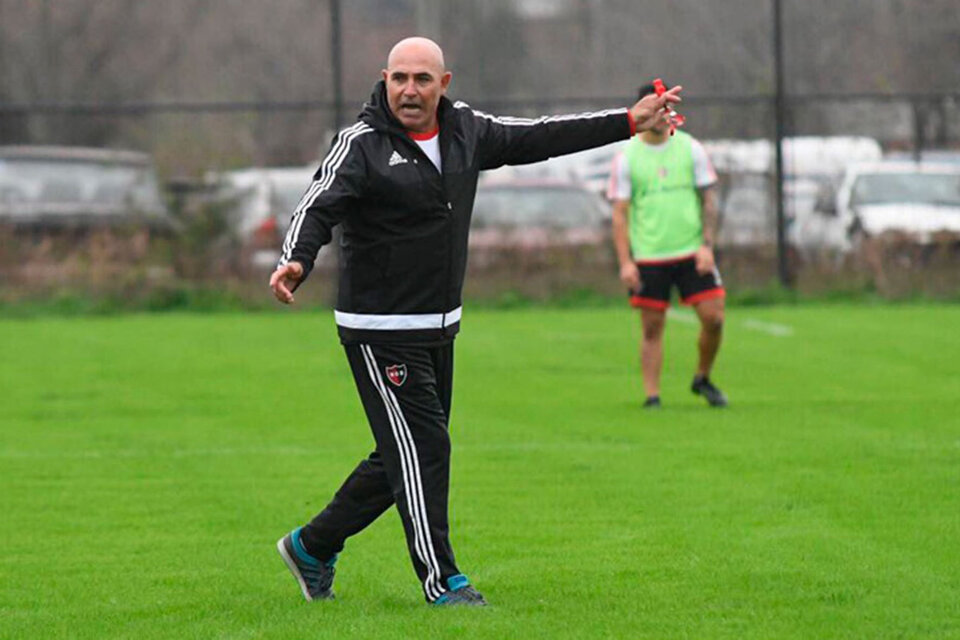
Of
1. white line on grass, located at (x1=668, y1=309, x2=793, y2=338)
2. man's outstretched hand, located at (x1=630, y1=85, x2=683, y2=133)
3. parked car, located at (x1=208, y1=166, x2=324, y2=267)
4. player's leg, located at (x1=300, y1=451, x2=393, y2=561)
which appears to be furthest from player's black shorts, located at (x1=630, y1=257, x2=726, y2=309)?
parked car, located at (x1=208, y1=166, x2=324, y2=267)

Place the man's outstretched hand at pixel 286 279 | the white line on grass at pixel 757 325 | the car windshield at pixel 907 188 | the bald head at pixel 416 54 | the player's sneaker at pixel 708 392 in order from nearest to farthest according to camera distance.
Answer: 1. the man's outstretched hand at pixel 286 279
2. the bald head at pixel 416 54
3. the player's sneaker at pixel 708 392
4. the white line on grass at pixel 757 325
5. the car windshield at pixel 907 188

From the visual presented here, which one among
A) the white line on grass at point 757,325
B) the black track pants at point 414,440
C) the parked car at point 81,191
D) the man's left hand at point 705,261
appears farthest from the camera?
the parked car at point 81,191

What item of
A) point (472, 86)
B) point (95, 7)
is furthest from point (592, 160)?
point (95, 7)

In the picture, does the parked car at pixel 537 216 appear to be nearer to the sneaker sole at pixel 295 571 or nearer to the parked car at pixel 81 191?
the parked car at pixel 81 191

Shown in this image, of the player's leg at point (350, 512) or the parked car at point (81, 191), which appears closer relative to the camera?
the player's leg at point (350, 512)

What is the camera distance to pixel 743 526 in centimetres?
830

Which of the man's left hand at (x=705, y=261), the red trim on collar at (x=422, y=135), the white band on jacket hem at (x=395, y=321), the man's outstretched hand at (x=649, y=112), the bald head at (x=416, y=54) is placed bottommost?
the man's left hand at (x=705, y=261)

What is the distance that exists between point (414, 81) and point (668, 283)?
665 cm

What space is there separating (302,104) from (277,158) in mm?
724

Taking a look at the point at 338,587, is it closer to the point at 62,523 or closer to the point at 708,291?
the point at 62,523

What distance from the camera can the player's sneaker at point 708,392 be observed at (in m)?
13.0

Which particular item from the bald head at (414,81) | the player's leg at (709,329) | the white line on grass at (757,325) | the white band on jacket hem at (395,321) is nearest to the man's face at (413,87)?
the bald head at (414,81)

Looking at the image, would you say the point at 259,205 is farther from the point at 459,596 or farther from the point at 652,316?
the point at 459,596

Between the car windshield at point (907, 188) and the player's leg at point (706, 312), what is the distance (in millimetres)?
10580
